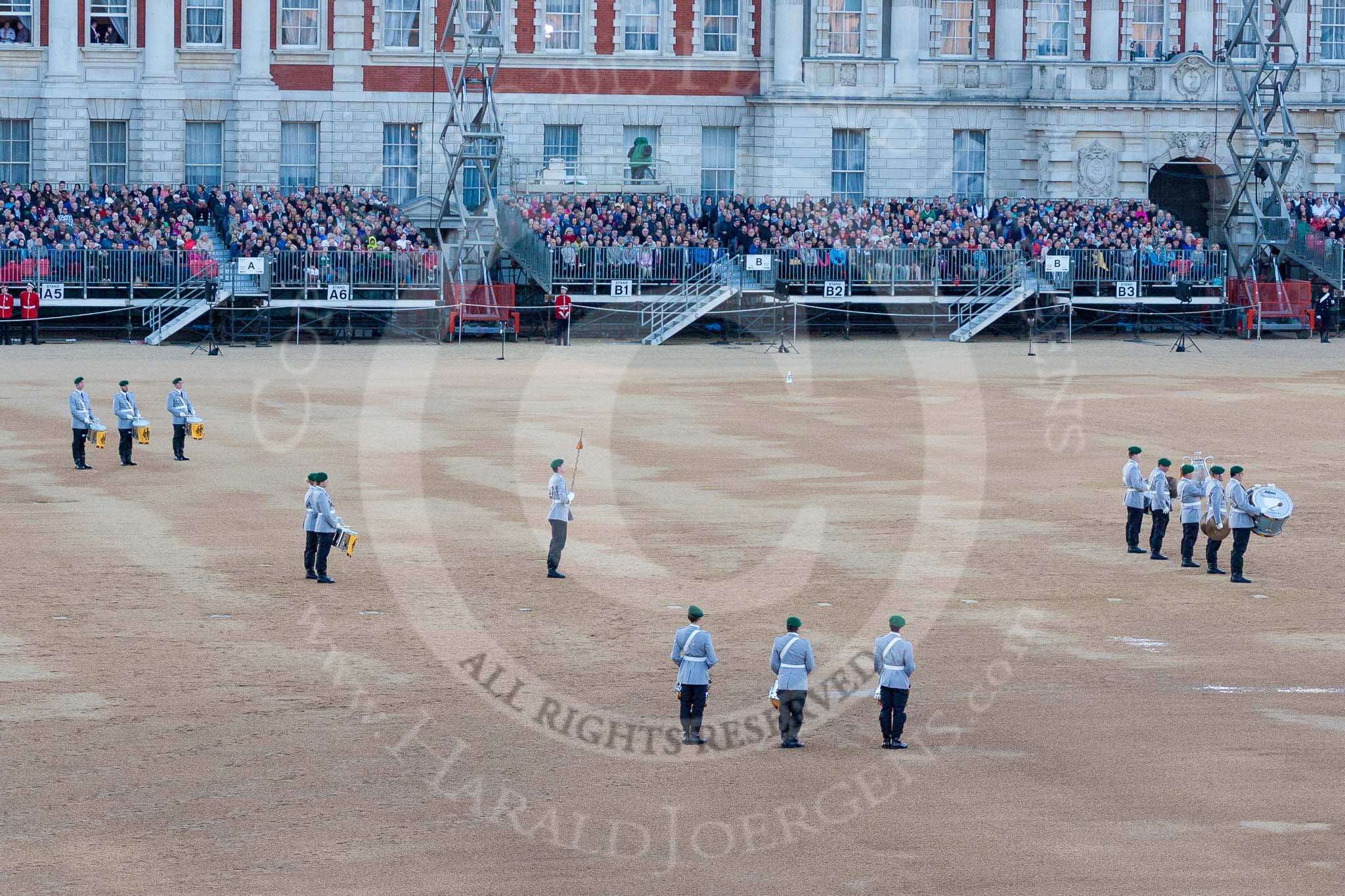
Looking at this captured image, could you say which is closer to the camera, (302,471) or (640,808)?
(640,808)

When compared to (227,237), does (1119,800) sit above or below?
below

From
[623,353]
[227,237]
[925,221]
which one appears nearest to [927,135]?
[925,221]

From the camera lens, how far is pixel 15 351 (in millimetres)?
50125

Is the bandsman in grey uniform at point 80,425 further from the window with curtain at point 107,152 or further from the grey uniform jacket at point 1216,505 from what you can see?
the window with curtain at point 107,152

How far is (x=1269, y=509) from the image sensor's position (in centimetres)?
2502

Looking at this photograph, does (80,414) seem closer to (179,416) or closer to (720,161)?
(179,416)

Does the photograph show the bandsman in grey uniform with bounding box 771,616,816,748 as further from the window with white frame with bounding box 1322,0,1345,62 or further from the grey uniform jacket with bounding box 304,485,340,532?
the window with white frame with bounding box 1322,0,1345,62

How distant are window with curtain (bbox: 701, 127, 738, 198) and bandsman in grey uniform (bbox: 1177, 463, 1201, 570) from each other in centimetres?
4146

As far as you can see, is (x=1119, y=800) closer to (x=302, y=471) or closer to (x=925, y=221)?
(x=302, y=471)

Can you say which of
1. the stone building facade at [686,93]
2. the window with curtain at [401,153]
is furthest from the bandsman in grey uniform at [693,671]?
the window with curtain at [401,153]

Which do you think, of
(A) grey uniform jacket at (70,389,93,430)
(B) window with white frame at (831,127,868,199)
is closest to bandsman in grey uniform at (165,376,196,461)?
(A) grey uniform jacket at (70,389,93,430)

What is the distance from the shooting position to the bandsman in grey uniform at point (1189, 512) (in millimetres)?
25609

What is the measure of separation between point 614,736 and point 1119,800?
4.39 metres

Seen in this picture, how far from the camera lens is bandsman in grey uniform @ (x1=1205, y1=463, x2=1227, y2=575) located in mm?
25156
